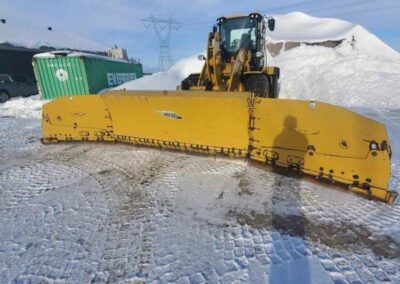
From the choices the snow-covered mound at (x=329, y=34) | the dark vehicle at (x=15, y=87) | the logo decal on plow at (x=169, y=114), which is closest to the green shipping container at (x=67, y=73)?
the dark vehicle at (x=15, y=87)

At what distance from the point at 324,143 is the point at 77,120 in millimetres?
4499

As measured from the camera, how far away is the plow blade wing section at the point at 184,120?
3.88 m

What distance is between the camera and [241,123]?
3867 millimetres

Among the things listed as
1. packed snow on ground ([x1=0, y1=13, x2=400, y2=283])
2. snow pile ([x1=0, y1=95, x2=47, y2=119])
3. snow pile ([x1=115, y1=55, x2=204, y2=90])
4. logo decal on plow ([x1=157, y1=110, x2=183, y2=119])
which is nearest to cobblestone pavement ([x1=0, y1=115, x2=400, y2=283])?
packed snow on ground ([x1=0, y1=13, x2=400, y2=283])

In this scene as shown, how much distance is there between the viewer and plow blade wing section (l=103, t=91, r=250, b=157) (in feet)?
12.7

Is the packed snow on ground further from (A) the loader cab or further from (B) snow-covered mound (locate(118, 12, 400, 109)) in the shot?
(B) snow-covered mound (locate(118, 12, 400, 109))

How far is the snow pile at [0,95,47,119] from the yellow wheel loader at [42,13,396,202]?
5.91m

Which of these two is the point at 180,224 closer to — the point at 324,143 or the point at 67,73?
the point at 324,143

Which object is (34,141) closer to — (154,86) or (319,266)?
(319,266)

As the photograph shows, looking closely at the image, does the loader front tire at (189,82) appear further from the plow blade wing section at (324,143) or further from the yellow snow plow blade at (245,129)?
the plow blade wing section at (324,143)

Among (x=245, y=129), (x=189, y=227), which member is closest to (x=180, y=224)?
(x=189, y=227)

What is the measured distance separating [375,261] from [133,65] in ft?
58.6

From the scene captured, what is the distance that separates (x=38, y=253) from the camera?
2.41 m

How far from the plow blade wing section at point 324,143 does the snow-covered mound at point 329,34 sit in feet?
68.1
